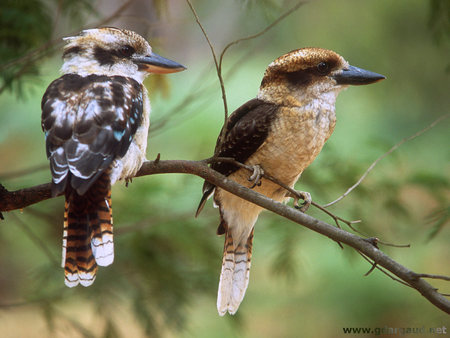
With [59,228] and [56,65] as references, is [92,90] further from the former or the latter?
[56,65]

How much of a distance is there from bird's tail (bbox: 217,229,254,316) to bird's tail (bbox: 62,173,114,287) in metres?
0.64

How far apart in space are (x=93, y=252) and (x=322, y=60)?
0.97 metres

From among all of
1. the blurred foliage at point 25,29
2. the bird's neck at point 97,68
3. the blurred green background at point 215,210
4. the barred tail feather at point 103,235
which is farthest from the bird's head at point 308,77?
the blurred foliage at point 25,29

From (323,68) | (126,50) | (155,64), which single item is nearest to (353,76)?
(323,68)

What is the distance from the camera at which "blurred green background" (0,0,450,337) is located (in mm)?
2928

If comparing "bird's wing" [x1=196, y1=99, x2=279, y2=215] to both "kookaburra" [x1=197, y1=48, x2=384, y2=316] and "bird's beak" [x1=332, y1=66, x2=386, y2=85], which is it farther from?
"bird's beak" [x1=332, y1=66, x2=386, y2=85]

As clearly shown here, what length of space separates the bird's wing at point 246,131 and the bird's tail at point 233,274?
0.34 metres

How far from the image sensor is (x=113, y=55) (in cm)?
229

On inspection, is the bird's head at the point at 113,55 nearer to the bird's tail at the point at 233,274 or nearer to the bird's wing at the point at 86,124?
the bird's wing at the point at 86,124

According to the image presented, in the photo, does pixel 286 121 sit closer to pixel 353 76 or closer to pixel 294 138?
pixel 294 138

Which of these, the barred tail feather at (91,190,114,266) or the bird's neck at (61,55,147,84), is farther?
the bird's neck at (61,55,147,84)

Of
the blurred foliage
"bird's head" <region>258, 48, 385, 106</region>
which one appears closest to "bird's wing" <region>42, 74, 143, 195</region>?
"bird's head" <region>258, 48, 385, 106</region>

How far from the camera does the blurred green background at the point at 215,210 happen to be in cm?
293

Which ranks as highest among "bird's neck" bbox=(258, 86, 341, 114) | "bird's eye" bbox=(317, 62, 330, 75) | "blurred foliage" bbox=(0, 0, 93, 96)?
"bird's eye" bbox=(317, 62, 330, 75)
